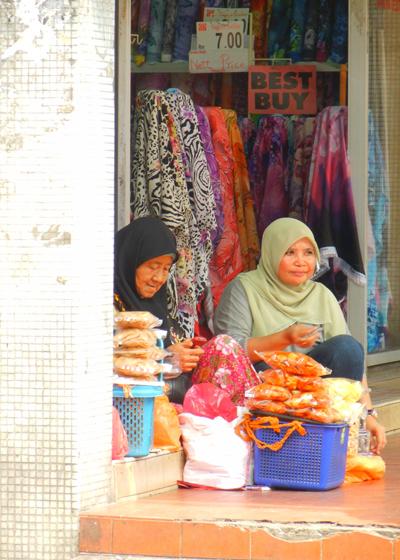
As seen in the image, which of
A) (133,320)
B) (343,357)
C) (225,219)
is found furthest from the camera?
(225,219)

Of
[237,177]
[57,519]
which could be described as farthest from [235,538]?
[237,177]

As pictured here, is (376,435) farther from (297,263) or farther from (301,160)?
(301,160)

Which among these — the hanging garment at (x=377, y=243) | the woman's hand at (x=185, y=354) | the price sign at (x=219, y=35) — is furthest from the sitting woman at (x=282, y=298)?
the price sign at (x=219, y=35)

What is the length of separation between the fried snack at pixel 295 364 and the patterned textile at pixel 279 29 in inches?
140

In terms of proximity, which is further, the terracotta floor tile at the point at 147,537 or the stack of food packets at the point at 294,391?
the stack of food packets at the point at 294,391

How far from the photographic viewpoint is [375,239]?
9.58 metres

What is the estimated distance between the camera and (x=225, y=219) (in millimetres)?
8766

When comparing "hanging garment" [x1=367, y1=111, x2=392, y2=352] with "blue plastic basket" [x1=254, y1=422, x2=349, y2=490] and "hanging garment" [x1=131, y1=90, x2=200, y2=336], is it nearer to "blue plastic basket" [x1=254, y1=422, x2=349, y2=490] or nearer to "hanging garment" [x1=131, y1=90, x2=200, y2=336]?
"hanging garment" [x1=131, y1=90, x2=200, y2=336]

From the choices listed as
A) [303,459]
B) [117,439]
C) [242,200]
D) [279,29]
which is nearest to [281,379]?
[303,459]

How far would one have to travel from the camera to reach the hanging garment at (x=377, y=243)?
373 inches

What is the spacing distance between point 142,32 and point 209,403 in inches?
139

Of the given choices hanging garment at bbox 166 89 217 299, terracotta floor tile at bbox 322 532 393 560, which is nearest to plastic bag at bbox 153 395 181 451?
terracotta floor tile at bbox 322 532 393 560

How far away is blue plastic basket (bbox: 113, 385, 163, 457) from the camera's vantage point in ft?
20.4

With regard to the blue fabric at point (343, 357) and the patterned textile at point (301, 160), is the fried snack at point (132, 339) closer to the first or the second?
the blue fabric at point (343, 357)
